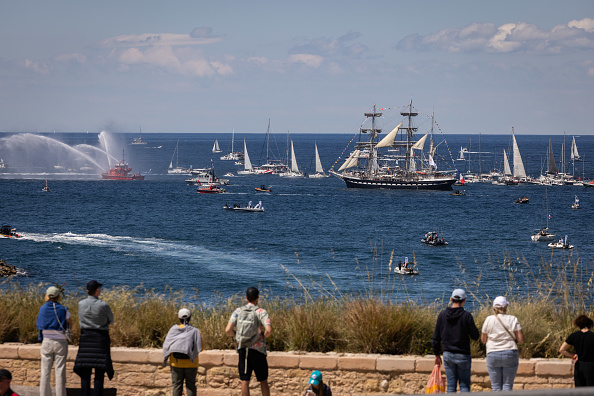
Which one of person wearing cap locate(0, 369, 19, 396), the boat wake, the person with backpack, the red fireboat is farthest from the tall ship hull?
person wearing cap locate(0, 369, 19, 396)

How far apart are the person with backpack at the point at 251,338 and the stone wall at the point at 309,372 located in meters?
0.57

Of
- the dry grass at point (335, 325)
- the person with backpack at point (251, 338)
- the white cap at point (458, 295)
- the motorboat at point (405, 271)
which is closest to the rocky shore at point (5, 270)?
the motorboat at point (405, 271)

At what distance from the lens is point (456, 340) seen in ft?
28.9

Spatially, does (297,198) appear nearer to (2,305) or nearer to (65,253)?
(65,253)

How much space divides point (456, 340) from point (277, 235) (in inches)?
2565

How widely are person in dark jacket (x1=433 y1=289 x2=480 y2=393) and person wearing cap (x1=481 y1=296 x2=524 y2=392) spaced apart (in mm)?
187

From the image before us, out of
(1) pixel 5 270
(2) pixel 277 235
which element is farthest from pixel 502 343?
(2) pixel 277 235

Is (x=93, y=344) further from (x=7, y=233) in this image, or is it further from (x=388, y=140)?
(x=388, y=140)

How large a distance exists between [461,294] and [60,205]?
97806 millimetres

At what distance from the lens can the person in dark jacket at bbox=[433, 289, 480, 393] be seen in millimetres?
8781

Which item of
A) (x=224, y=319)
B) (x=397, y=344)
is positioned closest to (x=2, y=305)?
(x=224, y=319)

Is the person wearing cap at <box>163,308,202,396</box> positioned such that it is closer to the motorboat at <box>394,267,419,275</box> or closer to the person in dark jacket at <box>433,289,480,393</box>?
the person in dark jacket at <box>433,289,480,393</box>

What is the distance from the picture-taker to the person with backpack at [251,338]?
9062 millimetres

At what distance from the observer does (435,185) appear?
142 m
